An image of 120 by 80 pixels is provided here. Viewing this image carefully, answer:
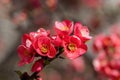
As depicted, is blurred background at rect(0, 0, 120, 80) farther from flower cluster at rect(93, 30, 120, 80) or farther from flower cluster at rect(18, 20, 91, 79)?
flower cluster at rect(18, 20, 91, 79)

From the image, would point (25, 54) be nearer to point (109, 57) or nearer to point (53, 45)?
point (53, 45)

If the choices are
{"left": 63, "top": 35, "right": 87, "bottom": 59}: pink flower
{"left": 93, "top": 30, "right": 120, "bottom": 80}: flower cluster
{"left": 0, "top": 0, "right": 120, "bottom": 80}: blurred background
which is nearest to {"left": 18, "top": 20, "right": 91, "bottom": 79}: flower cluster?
{"left": 63, "top": 35, "right": 87, "bottom": 59}: pink flower

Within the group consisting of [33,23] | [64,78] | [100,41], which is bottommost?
[64,78]

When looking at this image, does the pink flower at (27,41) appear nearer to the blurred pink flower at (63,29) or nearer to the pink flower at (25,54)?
the pink flower at (25,54)

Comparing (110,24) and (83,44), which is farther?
(110,24)

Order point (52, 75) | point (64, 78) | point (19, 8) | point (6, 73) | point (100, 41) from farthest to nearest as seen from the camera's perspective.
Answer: point (52, 75) < point (64, 78) < point (19, 8) < point (6, 73) < point (100, 41)

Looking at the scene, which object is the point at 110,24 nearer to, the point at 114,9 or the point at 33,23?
the point at 114,9

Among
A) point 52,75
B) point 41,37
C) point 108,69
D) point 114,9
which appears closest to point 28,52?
point 41,37
